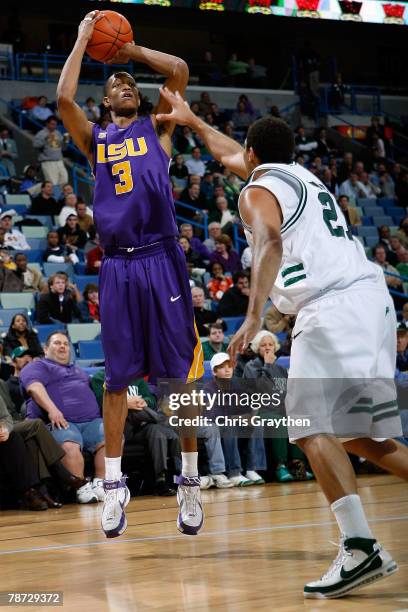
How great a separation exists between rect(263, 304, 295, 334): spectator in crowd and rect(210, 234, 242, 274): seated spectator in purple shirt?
→ 192cm

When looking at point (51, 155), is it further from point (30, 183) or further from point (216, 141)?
point (216, 141)

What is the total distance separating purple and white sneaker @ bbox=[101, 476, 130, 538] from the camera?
5.16 metres

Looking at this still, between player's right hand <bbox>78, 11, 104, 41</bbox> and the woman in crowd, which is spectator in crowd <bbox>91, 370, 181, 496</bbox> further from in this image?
player's right hand <bbox>78, 11, 104, 41</bbox>

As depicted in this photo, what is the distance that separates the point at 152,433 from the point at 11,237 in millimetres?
5085

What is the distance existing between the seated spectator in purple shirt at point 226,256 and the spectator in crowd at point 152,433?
5.07 meters

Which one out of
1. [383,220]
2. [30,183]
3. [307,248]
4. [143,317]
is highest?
[307,248]

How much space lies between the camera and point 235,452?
29.0ft

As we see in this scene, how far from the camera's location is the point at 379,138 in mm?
21078

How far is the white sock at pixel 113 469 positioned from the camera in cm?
525

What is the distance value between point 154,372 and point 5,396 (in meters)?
3.19

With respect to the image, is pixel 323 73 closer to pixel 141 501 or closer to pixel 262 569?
pixel 141 501

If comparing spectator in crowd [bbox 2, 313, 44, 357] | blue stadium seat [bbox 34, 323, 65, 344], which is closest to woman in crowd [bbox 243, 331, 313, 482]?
spectator in crowd [bbox 2, 313, 44, 357]

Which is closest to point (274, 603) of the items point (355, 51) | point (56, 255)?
point (56, 255)

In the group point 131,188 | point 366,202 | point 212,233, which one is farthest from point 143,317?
point 366,202
